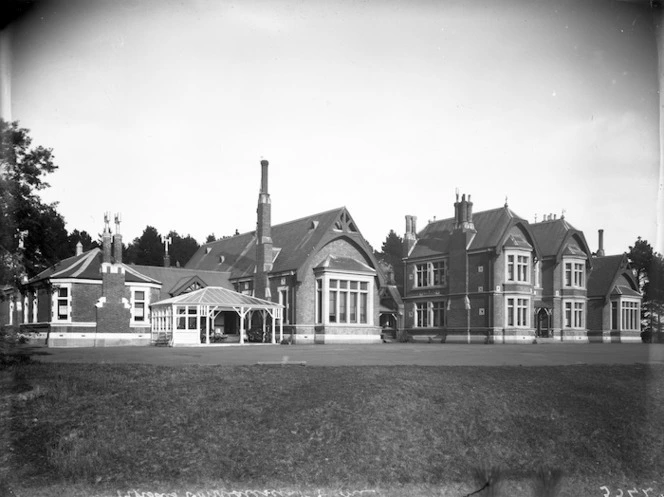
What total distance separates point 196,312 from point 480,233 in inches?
581

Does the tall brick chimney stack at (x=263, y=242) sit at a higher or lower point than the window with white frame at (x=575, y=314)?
higher

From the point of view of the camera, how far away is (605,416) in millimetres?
11031

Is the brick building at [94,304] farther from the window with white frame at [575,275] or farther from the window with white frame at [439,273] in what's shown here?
the window with white frame at [575,275]

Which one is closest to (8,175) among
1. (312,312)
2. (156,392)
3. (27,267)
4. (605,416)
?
(27,267)

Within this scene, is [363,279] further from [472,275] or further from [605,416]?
[605,416]

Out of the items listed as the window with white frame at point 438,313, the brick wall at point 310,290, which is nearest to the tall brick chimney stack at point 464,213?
the window with white frame at point 438,313

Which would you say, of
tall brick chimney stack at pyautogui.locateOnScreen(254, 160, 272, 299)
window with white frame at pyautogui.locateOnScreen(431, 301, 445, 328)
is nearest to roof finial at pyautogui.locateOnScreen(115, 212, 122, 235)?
tall brick chimney stack at pyautogui.locateOnScreen(254, 160, 272, 299)

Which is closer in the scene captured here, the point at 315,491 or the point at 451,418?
the point at 315,491

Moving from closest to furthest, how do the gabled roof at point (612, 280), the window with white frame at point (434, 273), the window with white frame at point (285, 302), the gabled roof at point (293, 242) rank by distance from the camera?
the window with white frame at point (434, 273) < the window with white frame at point (285, 302) < the gabled roof at point (293, 242) < the gabled roof at point (612, 280)

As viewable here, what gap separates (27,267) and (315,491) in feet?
27.4

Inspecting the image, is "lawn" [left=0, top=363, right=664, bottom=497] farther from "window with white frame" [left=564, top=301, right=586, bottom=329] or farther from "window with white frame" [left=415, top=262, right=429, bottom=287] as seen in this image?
"window with white frame" [left=564, top=301, right=586, bottom=329]

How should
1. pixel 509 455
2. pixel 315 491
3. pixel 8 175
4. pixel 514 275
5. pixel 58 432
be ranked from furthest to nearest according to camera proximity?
pixel 514 275 < pixel 8 175 < pixel 509 455 < pixel 58 432 < pixel 315 491

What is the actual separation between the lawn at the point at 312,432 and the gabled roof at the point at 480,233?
15.3m

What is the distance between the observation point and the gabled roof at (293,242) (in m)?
34.2
